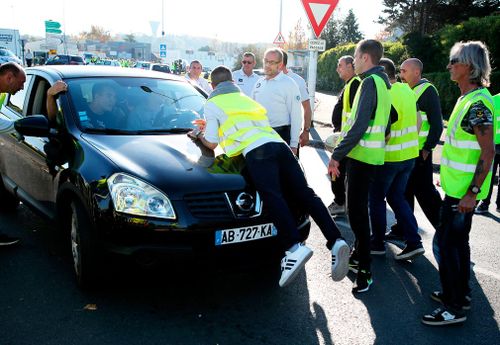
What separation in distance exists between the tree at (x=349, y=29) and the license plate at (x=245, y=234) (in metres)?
53.7

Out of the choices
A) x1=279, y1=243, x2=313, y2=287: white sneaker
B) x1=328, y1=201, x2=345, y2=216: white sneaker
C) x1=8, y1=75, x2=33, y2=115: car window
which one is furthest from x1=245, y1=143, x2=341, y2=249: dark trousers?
x1=8, y1=75, x2=33, y2=115: car window

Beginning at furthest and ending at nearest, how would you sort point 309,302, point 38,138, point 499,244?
1. point 499,244
2. point 38,138
3. point 309,302

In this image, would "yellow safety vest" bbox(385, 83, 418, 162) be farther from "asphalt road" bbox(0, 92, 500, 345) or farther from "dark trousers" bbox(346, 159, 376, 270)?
"asphalt road" bbox(0, 92, 500, 345)

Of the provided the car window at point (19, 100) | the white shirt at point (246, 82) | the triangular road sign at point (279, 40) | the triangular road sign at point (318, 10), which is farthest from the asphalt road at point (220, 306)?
the triangular road sign at point (279, 40)

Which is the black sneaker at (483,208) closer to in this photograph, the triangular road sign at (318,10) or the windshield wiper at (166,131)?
the windshield wiper at (166,131)

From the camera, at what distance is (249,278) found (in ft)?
12.9

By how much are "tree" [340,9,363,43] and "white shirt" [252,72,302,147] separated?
2019 inches

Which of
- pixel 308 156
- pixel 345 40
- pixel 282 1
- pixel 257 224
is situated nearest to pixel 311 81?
pixel 308 156

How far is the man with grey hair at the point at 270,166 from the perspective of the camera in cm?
336

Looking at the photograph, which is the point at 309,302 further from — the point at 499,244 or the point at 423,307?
the point at 499,244

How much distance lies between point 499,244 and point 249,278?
2.91m

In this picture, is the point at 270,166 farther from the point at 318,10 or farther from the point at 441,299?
the point at 318,10

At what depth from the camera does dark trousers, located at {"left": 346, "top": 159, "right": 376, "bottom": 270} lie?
368cm

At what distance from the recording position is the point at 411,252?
14.5ft
